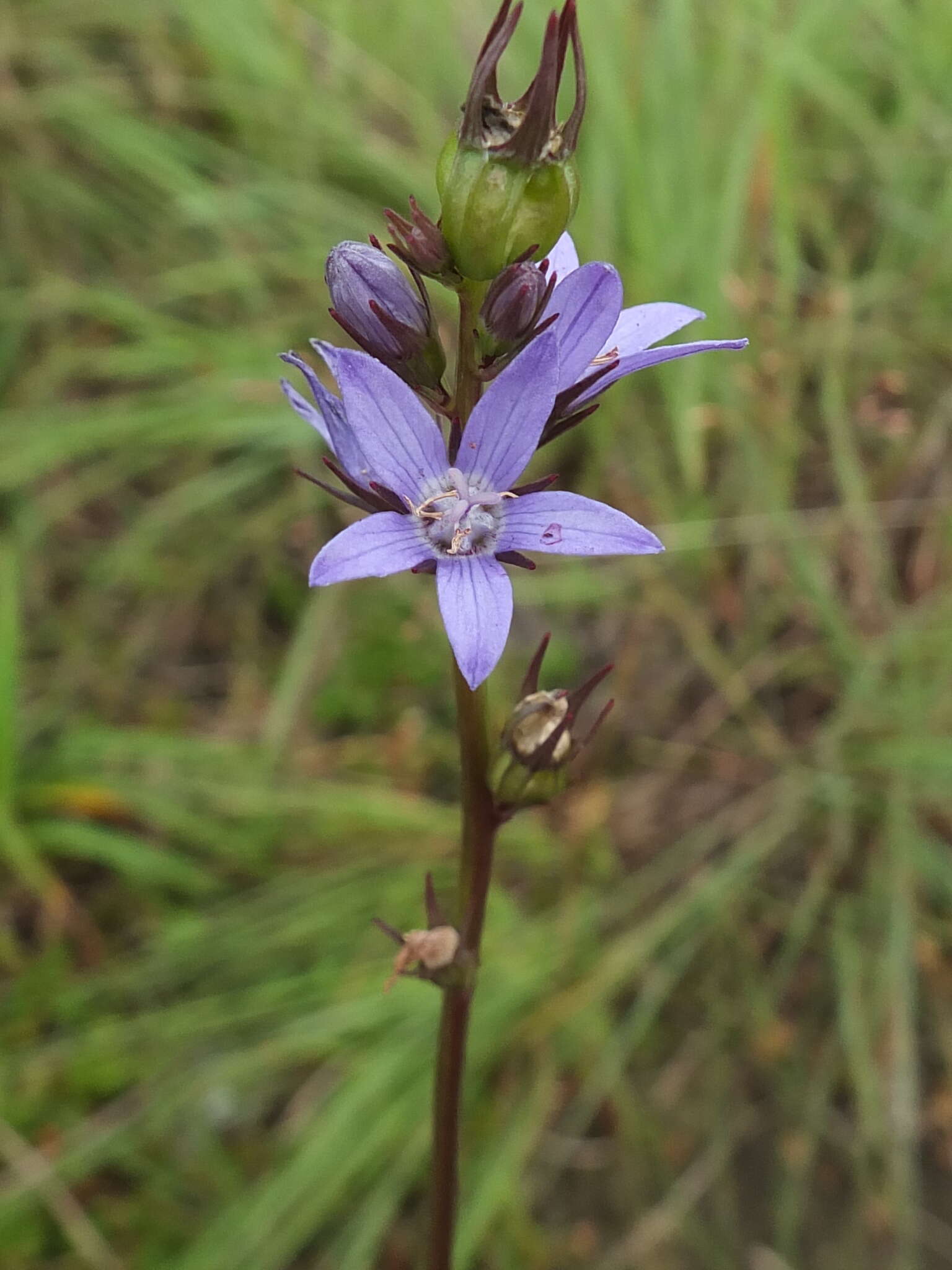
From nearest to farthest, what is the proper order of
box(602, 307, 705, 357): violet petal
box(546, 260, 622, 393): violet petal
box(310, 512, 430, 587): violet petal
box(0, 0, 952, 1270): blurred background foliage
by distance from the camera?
box(310, 512, 430, 587): violet petal, box(546, 260, 622, 393): violet petal, box(602, 307, 705, 357): violet petal, box(0, 0, 952, 1270): blurred background foliage

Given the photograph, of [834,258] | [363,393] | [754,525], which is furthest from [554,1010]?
[834,258]

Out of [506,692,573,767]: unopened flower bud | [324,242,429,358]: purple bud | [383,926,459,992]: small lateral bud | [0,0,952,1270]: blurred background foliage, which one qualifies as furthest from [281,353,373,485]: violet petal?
[0,0,952,1270]: blurred background foliage

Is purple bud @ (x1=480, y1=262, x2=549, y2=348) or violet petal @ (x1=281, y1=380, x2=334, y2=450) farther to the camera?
violet petal @ (x1=281, y1=380, x2=334, y2=450)

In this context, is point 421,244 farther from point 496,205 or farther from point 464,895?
point 464,895

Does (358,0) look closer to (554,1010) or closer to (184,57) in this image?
(184,57)

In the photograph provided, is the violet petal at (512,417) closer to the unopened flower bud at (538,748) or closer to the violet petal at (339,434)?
the violet petal at (339,434)

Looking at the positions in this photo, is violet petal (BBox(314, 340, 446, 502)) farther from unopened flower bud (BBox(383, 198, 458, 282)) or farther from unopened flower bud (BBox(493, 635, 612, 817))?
unopened flower bud (BBox(493, 635, 612, 817))

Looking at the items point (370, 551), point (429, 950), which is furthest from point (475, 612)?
point (429, 950)
